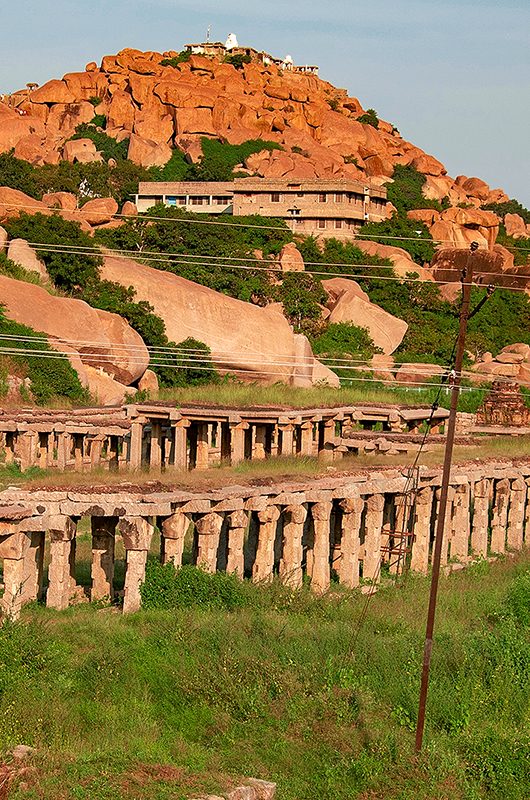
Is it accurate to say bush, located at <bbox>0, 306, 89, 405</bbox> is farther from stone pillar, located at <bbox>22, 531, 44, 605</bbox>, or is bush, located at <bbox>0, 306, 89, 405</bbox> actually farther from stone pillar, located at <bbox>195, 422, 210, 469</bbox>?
stone pillar, located at <bbox>22, 531, 44, 605</bbox>

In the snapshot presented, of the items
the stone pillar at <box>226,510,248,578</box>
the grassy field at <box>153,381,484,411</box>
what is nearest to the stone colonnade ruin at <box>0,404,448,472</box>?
the grassy field at <box>153,381,484,411</box>

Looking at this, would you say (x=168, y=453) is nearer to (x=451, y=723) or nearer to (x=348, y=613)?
(x=348, y=613)

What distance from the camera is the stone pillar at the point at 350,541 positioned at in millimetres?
27547

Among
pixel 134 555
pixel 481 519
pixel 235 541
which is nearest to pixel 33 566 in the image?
pixel 134 555

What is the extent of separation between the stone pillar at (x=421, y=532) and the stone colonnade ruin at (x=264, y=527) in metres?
0.03

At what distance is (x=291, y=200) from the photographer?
73.6 metres

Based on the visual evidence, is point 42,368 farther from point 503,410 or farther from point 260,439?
point 503,410

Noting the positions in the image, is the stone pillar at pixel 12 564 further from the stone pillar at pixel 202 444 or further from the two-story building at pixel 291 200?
the two-story building at pixel 291 200

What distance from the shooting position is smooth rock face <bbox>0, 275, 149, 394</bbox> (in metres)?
45.0

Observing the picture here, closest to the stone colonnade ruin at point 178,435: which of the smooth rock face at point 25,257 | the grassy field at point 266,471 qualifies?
the grassy field at point 266,471

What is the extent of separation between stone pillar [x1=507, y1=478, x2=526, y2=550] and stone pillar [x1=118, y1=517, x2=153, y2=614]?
46.8 feet

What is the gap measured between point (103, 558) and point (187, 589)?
7.17 ft

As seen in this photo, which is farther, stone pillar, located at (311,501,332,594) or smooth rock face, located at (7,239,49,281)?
smooth rock face, located at (7,239,49,281)

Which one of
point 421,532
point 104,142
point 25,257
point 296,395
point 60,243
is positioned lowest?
point 421,532
